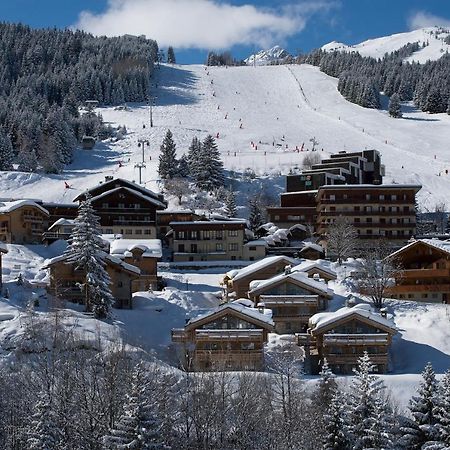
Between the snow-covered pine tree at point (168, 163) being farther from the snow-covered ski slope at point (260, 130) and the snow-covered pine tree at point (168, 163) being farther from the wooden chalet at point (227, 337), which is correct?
the wooden chalet at point (227, 337)

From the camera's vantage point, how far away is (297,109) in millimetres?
160000

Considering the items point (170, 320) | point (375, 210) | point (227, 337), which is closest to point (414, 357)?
point (227, 337)

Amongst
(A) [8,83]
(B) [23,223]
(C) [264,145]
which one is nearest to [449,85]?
(C) [264,145]

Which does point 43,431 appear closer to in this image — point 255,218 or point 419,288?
point 419,288

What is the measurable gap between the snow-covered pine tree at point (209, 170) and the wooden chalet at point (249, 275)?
3620 cm

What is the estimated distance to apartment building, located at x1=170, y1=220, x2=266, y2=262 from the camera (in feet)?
227

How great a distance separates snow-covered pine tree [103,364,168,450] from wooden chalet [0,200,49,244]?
43.2 meters

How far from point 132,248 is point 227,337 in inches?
693

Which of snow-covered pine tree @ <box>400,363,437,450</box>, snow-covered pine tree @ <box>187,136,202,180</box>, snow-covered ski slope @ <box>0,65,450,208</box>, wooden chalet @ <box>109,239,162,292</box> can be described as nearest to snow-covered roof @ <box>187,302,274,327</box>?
wooden chalet @ <box>109,239,162,292</box>

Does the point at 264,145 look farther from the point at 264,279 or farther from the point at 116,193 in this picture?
the point at 264,279

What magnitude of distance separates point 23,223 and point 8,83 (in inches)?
4052

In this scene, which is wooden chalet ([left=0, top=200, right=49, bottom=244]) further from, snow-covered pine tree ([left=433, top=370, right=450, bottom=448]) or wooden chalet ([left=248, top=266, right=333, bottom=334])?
snow-covered pine tree ([left=433, top=370, right=450, bottom=448])

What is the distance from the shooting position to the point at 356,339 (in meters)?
44.8

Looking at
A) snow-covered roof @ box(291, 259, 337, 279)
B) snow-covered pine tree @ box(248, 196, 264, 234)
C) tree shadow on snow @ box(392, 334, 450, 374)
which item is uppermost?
snow-covered pine tree @ box(248, 196, 264, 234)
